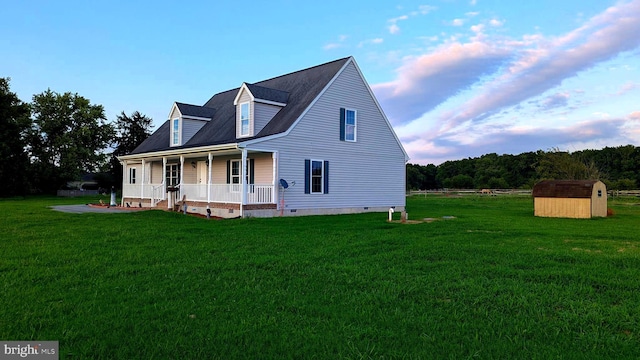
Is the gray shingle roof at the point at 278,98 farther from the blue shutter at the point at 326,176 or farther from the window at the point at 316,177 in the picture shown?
the blue shutter at the point at 326,176

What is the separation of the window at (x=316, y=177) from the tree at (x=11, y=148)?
32.4m

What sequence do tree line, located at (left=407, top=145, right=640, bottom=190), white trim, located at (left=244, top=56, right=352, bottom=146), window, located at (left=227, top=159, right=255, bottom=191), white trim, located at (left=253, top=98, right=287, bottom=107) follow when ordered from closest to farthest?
white trim, located at (left=244, top=56, right=352, bottom=146) < white trim, located at (left=253, top=98, right=287, bottom=107) < window, located at (left=227, top=159, right=255, bottom=191) < tree line, located at (left=407, top=145, right=640, bottom=190)

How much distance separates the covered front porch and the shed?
41.3 ft

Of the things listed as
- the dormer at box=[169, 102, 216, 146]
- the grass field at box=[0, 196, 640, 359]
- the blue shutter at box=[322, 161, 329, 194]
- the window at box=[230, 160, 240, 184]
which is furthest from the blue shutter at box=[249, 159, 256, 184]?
the grass field at box=[0, 196, 640, 359]

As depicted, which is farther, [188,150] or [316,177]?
[188,150]

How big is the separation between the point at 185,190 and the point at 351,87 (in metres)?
9.63

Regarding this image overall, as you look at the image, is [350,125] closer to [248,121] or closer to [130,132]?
[248,121]

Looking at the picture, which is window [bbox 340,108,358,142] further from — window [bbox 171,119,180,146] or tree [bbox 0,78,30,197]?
tree [bbox 0,78,30,197]

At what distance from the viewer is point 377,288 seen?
233 inches

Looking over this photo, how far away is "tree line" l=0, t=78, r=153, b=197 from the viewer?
4025 cm

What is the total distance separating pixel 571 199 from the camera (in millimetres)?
19297

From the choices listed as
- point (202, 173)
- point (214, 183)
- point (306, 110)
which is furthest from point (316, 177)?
point (202, 173)

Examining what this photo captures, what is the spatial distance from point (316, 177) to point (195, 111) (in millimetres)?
9264

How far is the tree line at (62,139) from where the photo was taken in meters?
40.2
